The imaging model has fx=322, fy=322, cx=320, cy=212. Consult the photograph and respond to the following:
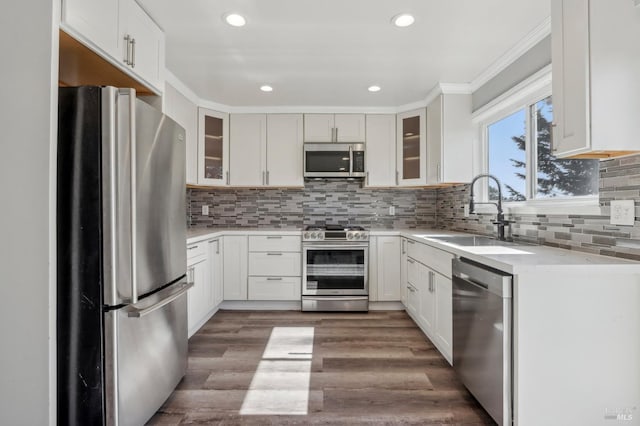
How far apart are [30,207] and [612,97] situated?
2.42m

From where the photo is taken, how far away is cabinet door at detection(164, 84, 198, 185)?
3.01 m

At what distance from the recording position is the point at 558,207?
198 centimetres

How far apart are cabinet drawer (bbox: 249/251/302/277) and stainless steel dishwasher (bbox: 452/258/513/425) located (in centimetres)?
186

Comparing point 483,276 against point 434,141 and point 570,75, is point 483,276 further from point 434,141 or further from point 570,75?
point 434,141

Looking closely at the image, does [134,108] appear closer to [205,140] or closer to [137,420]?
[137,420]

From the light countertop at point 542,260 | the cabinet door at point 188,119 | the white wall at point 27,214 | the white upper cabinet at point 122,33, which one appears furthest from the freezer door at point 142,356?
the cabinet door at point 188,119

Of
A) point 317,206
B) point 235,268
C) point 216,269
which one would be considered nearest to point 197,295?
point 216,269

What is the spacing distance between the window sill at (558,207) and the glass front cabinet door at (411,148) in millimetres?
1100

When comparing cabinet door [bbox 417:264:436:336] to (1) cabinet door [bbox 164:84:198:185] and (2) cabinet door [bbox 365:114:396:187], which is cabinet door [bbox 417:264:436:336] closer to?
(2) cabinet door [bbox 365:114:396:187]

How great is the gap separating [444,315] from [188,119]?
3.01 metres

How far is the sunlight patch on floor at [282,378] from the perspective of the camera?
5.89ft

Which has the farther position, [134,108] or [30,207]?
[134,108]

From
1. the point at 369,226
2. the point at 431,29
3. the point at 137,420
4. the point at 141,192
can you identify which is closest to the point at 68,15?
the point at 141,192

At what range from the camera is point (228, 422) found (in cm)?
167
